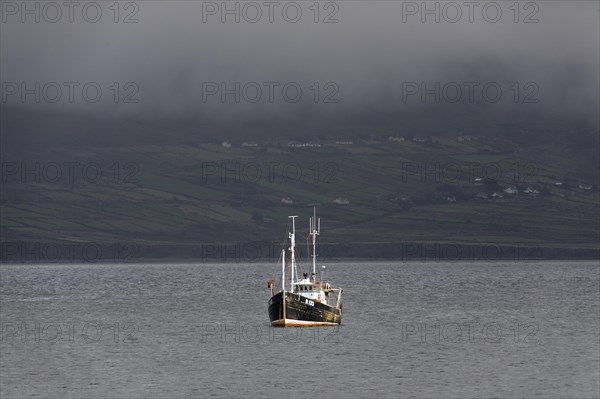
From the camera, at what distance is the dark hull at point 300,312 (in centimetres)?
13338

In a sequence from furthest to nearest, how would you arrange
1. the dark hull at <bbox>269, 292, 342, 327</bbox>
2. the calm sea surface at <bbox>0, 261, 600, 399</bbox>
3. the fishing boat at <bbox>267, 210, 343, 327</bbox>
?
the dark hull at <bbox>269, 292, 342, 327</bbox> < the fishing boat at <bbox>267, 210, 343, 327</bbox> < the calm sea surface at <bbox>0, 261, 600, 399</bbox>

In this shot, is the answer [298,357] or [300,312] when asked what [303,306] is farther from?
[298,357]

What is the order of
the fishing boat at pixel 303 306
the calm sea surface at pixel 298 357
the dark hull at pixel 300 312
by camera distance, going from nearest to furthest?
1. the calm sea surface at pixel 298 357
2. the fishing boat at pixel 303 306
3. the dark hull at pixel 300 312

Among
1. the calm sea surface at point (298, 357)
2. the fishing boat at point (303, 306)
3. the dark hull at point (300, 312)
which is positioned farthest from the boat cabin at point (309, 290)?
the calm sea surface at point (298, 357)

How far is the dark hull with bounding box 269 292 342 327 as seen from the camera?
438 ft

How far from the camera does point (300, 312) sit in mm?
134750

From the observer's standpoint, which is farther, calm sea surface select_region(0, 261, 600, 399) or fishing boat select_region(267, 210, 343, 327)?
fishing boat select_region(267, 210, 343, 327)

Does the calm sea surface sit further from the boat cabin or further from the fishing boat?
the boat cabin

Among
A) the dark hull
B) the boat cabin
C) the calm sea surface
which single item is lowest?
the calm sea surface

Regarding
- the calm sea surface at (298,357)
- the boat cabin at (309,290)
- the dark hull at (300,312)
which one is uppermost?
the boat cabin at (309,290)

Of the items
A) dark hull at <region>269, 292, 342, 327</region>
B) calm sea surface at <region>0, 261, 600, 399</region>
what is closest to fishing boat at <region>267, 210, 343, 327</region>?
dark hull at <region>269, 292, 342, 327</region>

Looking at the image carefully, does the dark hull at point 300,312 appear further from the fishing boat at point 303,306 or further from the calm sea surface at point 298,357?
the calm sea surface at point 298,357

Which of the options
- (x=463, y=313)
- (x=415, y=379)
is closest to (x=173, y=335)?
(x=415, y=379)

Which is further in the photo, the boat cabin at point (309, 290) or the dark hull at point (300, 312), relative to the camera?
the dark hull at point (300, 312)
